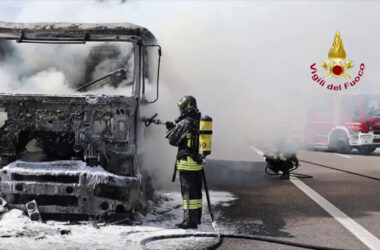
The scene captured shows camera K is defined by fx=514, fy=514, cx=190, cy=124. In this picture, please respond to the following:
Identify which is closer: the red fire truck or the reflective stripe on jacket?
the reflective stripe on jacket

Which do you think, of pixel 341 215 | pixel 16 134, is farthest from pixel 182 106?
pixel 341 215

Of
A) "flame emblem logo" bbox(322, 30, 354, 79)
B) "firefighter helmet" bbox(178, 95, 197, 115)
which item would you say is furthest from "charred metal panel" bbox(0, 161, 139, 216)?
"flame emblem logo" bbox(322, 30, 354, 79)

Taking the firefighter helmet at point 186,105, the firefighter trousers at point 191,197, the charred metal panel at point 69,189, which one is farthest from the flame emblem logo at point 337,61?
the charred metal panel at point 69,189

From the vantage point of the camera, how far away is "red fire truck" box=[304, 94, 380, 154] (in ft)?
61.5

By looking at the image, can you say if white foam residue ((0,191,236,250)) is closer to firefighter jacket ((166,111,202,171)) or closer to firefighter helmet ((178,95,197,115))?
firefighter jacket ((166,111,202,171))

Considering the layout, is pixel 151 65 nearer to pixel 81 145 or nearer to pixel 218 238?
pixel 81 145

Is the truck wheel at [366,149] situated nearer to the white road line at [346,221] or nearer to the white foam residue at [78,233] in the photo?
the white road line at [346,221]

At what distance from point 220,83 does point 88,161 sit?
9019mm

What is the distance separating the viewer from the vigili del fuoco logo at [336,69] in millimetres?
14995

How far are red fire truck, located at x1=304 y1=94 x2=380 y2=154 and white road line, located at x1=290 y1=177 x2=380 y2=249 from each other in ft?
31.8

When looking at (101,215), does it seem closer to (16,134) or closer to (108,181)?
(108,181)

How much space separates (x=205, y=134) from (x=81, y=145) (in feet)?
4.74

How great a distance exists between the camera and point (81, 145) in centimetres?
595

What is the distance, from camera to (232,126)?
16.3 meters
